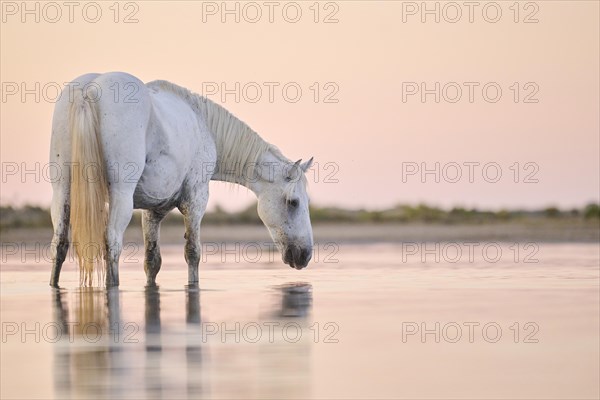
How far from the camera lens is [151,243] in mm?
10695

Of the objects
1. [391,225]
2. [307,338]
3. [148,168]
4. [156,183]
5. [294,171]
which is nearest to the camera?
[307,338]

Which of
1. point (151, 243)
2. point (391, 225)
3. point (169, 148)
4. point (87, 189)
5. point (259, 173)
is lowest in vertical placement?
point (391, 225)

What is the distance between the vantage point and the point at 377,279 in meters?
10.4

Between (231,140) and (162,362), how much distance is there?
6113mm

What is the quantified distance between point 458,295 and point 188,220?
3045 mm

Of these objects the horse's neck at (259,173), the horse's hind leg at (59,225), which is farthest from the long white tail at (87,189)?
the horse's neck at (259,173)

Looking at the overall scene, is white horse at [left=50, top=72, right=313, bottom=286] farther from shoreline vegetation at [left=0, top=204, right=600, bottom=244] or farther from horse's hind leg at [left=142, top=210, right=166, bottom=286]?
shoreline vegetation at [left=0, top=204, right=600, bottom=244]

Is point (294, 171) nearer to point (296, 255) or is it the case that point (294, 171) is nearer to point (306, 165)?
point (306, 165)

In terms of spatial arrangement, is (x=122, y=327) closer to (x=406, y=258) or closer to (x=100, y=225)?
(x=100, y=225)

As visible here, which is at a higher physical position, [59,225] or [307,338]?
[59,225]

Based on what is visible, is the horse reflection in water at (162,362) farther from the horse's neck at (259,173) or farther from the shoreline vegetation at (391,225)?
the shoreline vegetation at (391,225)

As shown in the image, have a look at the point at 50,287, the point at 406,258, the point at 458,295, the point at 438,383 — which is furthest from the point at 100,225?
the point at 406,258

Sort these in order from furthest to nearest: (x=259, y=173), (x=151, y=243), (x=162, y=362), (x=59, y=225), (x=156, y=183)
A: (x=259, y=173) → (x=151, y=243) → (x=156, y=183) → (x=59, y=225) → (x=162, y=362)

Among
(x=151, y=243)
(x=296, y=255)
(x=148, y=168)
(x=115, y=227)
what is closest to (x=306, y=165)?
(x=296, y=255)
